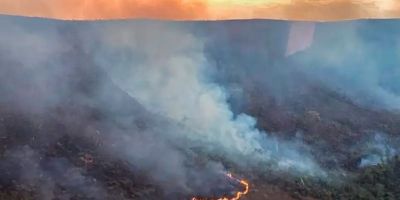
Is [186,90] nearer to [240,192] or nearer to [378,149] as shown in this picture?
[240,192]

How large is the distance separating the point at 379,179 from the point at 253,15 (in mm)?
1983

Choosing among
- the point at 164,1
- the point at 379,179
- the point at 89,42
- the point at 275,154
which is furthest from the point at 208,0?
the point at 379,179

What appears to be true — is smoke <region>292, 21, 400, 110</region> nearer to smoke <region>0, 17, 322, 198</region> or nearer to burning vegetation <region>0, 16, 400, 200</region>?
burning vegetation <region>0, 16, 400, 200</region>

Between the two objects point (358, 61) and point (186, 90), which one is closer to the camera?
point (186, 90)

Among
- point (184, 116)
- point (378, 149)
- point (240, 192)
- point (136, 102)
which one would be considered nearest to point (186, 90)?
point (184, 116)

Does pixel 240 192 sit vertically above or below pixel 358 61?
below

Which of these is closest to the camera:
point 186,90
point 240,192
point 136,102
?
point 240,192

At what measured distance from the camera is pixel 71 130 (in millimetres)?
4828

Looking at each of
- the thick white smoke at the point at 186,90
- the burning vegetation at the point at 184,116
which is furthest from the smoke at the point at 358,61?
the thick white smoke at the point at 186,90

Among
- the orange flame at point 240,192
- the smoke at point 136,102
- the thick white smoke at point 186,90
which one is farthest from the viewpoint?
the thick white smoke at point 186,90

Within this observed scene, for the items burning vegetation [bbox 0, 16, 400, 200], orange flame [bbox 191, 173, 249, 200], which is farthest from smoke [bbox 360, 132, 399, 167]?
orange flame [bbox 191, 173, 249, 200]

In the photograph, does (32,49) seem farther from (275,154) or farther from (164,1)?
(275,154)

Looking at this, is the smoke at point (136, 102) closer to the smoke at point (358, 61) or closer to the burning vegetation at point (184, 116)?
the burning vegetation at point (184, 116)

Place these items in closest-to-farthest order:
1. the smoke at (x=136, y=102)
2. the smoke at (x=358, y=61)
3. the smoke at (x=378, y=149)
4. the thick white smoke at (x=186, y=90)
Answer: the smoke at (x=136, y=102), the thick white smoke at (x=186, y=90), the smoke at (x=378, y=149), the smoke at (x=358, y=61)
